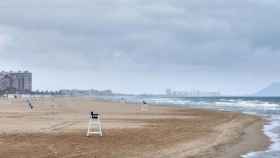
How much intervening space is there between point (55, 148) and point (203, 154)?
537 cm

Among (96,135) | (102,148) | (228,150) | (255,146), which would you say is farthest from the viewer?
(96,135)

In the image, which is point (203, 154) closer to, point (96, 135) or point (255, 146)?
point (255, 146)

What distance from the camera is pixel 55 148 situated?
1872 centimetres

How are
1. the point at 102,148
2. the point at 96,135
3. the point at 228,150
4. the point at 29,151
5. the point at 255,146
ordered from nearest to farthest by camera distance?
the point at 29,151 → the point at 102,148 → the point at 228,150 → the point at 255,146 → the point at 96,135

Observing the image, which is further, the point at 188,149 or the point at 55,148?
the point at 188,149

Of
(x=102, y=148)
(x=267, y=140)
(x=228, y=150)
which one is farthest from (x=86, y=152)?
(x=267, y=140)

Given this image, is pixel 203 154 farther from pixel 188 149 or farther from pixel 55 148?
pixel 55 148

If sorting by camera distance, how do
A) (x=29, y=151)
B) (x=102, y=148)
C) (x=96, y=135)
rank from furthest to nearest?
(x=96, y=135), (x=102, y=148), (x=29, y=151)

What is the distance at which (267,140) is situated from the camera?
84.6 ft

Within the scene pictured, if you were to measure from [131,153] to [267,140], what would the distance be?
33.9 ft

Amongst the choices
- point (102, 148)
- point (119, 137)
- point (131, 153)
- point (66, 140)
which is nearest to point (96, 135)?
point (119, 137)

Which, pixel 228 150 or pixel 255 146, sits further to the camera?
pixel 255 146

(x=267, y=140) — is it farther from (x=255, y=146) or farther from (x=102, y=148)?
(x=102, y=148)

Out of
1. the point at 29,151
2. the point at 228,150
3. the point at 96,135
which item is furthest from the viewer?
the point at 96,135
